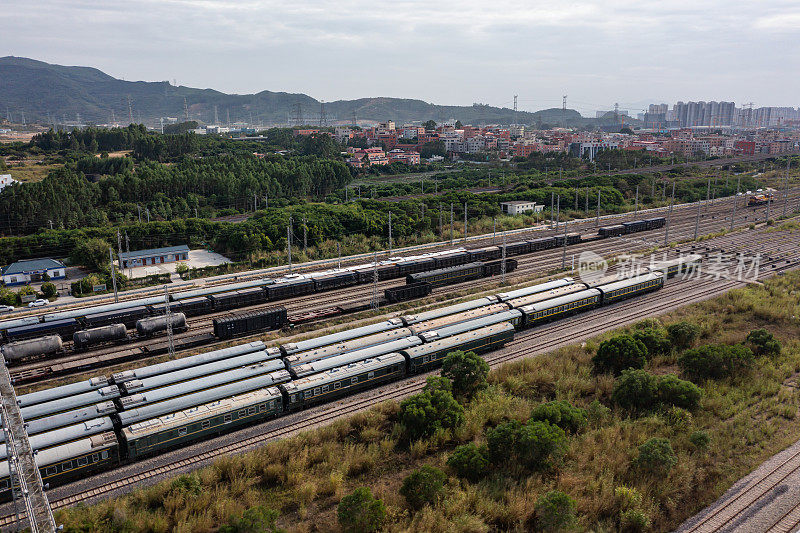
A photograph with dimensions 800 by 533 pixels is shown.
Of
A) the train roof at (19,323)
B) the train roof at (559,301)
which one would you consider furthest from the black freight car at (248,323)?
the train roof at (559,301)

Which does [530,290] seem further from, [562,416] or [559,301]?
[562,416]

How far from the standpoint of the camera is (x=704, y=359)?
101 feet

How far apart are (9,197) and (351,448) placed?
67.4 metres

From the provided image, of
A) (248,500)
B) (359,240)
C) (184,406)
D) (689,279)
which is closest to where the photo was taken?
(248,500)

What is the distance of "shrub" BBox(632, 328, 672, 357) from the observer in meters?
34.1

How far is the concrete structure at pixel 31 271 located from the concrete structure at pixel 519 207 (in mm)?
62058

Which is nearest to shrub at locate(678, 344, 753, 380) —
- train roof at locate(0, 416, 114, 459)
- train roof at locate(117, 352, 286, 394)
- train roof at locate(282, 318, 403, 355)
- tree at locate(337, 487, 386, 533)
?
train roof at locate(282, 318, 403, 355)

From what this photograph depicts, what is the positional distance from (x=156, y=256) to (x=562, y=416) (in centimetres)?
5056

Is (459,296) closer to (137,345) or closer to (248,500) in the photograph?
(137,345)

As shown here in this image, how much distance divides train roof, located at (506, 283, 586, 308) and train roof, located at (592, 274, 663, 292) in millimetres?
1769

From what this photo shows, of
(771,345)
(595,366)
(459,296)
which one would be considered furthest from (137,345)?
(771,345)

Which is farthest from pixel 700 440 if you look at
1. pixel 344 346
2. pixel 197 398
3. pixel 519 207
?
pixel 519 207

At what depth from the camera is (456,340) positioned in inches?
1352

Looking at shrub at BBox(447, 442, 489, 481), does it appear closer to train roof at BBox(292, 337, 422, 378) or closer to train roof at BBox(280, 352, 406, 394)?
train roof at BBox(280, 352, 406, 394)
